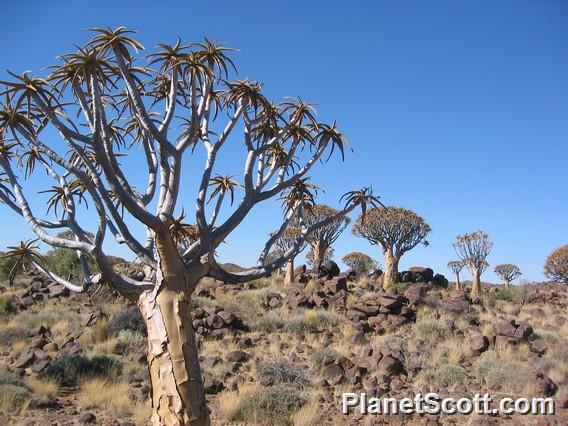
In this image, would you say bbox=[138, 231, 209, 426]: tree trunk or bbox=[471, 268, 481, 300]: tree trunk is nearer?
bbox=[138, 231, 209, 426]: tree trunk

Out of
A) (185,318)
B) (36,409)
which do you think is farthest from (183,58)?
(36,409)

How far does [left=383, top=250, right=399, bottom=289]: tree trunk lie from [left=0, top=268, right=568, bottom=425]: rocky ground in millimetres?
4898

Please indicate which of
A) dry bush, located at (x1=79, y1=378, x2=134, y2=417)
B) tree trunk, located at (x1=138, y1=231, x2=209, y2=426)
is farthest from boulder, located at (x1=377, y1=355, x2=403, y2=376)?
tree trunk, located at (x1=138, y1=231, x2=209, y2=426)

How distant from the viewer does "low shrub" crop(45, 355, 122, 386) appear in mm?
9422

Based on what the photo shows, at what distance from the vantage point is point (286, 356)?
11.4 m

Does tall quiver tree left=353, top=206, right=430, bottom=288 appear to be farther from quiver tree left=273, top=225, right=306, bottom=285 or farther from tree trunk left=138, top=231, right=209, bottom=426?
tree trunk left=138, top=231, right=209, bottom=426

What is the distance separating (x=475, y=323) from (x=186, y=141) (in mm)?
11998

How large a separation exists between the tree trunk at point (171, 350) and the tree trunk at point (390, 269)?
1788 centimetres

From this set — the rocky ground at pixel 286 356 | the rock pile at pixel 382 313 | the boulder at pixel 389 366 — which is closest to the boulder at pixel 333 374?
the rocky ground at pixel 286 356

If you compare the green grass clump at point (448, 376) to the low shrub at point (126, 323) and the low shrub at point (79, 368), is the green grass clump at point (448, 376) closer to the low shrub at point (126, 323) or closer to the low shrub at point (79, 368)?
the low shrub at point (79, 368)

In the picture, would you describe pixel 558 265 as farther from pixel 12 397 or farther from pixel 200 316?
pixel 12 397

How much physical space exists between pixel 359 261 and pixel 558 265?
13493 millimetres

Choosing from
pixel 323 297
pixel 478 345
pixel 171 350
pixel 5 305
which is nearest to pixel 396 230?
pixel 323 297

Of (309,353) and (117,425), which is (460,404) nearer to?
(309,353)
